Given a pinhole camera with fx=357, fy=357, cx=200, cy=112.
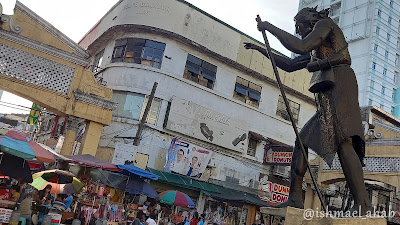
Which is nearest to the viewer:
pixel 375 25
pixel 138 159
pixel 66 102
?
pixel 66 102

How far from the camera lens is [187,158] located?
64.9ft

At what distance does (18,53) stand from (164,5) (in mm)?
9465

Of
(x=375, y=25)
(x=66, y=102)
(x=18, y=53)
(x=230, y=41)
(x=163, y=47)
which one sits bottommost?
(x=66, y=102)

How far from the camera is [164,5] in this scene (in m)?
20.4

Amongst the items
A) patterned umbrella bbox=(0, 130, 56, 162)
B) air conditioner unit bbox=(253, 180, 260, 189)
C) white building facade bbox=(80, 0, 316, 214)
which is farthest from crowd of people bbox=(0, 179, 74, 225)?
air conditioner unit bbox=(253, 180, 260, 189)

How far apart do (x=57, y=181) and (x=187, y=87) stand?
1047cm

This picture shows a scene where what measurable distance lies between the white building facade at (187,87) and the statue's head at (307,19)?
14.2 meters

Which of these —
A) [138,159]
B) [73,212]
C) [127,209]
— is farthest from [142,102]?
[73,212]

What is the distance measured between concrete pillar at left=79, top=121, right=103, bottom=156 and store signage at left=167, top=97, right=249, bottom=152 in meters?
5.37

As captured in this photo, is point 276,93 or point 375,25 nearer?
point 276,93

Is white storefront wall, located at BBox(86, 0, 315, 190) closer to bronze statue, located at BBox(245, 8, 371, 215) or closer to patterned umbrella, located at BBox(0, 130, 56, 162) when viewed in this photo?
patterned umbrella, located at BBox(0, 130, 56, 162)

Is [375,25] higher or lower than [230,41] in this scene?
higher

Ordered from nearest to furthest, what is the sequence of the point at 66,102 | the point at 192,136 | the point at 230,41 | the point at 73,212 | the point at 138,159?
the point at 73,212 < the point at 66,102 < the point at 138,159 < the point at 192,136 < the point at 230,41

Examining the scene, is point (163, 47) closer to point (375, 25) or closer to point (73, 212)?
point (73, 212)
